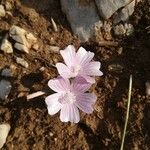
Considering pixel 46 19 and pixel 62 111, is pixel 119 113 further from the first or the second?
pixel 46 19

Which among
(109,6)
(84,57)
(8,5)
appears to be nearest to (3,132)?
(84,57)

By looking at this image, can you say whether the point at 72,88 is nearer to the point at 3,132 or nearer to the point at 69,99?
the point at 69,99

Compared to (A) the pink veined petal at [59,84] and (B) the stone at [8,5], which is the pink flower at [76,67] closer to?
(A) the pink veined petal at [59,84]

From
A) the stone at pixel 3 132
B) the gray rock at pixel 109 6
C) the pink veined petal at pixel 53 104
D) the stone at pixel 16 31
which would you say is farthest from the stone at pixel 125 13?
the stone at pixel 3 132

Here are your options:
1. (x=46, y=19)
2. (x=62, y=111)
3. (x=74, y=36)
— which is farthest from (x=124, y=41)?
(x=62, y=111)

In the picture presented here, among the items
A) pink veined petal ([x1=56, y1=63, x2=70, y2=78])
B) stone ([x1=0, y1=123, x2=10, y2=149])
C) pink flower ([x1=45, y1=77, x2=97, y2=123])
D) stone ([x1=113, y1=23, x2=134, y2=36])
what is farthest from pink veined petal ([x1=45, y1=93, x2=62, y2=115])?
stone ([x1=113, y1=23, x2=134, y2=36])
